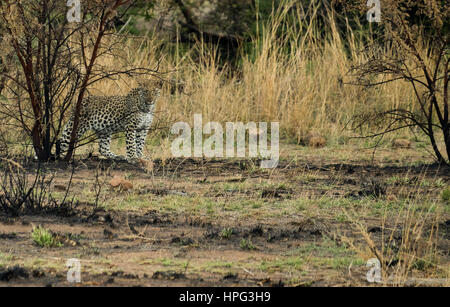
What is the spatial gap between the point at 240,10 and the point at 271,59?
11.6 ft

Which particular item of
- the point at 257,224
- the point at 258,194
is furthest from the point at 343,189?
the point at 257,224

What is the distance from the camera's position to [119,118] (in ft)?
29.7

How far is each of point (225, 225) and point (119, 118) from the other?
3.23 metres

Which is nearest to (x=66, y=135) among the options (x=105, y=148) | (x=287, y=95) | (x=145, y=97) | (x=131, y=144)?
(x=105, y=148)

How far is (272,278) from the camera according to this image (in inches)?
188

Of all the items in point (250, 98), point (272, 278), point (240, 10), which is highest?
point (240, 10)

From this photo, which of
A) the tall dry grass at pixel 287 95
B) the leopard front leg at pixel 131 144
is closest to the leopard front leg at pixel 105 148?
the leopard front leg at pixel 131 144

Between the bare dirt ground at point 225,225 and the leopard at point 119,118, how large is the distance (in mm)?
273

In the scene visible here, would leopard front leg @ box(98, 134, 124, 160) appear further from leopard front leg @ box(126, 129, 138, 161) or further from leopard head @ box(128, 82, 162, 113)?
leopard head @ box(128, 82, 162, 113)

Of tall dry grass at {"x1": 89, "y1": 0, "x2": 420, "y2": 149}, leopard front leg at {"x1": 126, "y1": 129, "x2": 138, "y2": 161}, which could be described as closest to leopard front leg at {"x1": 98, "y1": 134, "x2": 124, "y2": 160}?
leopard front leg at {"x1": 126, "y1": 129, "x2": 138, "y2": 161}

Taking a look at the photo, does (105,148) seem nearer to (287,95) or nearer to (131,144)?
(131,144)

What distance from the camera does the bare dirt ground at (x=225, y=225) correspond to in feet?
15.8

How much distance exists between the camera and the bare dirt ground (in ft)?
15.8
